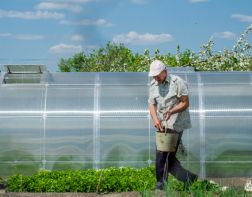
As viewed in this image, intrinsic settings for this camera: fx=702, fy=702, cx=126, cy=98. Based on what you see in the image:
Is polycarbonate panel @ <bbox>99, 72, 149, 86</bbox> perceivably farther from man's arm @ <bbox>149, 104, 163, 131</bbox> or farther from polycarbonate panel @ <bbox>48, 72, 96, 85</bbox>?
man's arm @ <bbox>149, 104, 163, 131</bbox>

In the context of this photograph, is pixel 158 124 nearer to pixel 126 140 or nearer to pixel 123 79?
pixel 126 140

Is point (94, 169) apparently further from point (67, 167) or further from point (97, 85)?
point (97, 85)

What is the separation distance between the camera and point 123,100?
11242mm

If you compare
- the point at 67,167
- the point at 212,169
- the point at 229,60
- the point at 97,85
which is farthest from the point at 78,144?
the point at 229,60

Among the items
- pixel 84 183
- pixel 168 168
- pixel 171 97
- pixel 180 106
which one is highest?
pixel 171 97

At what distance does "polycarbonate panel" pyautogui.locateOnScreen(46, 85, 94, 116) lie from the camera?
11148 millimetres

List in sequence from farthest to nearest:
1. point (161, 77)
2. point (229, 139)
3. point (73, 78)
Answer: point (73, 78) < point (229, 139) < point (161, 77)

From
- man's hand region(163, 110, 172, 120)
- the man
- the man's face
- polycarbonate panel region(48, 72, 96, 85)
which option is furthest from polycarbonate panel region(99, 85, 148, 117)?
the man's face

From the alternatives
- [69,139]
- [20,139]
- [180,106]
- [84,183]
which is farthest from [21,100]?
[180,106]

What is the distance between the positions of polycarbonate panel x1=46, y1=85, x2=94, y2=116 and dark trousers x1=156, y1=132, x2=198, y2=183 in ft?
8.46

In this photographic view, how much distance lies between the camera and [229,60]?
19.1m

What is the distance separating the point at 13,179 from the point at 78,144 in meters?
1.63

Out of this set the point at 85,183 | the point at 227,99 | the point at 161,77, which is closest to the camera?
the point at 161,77

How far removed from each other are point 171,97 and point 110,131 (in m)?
2.56
